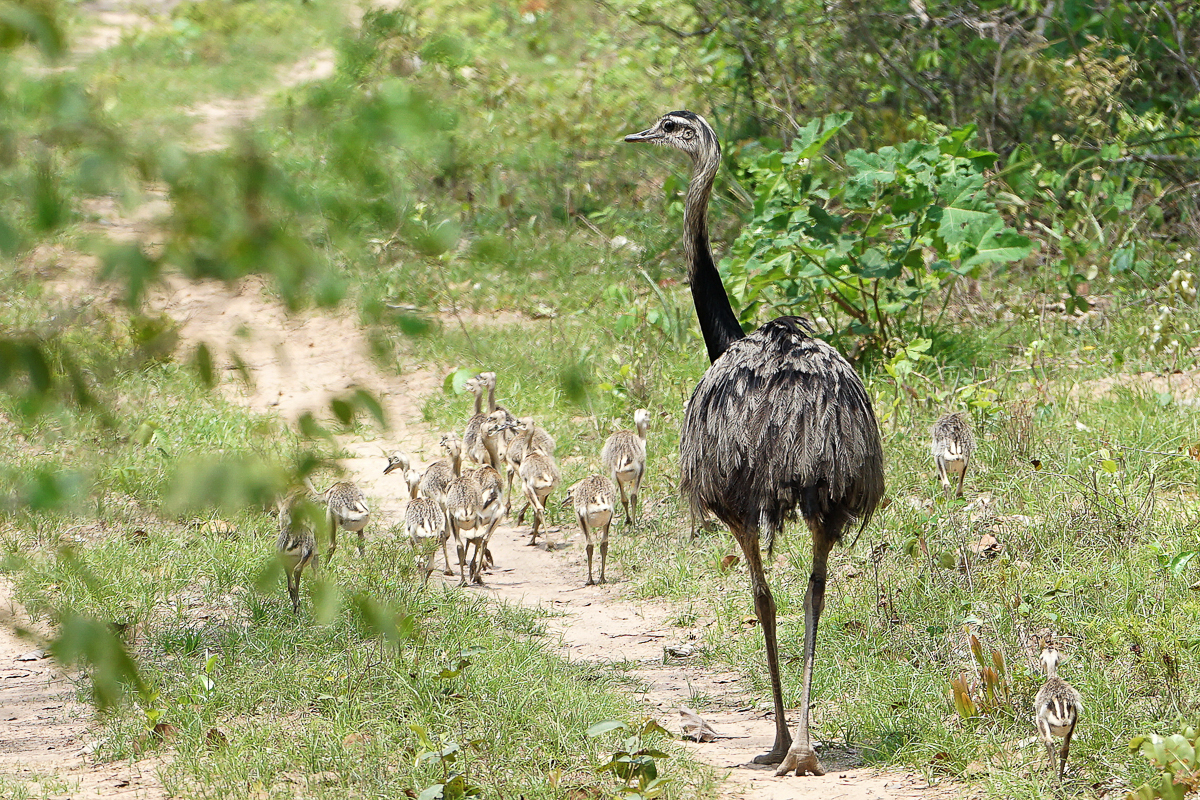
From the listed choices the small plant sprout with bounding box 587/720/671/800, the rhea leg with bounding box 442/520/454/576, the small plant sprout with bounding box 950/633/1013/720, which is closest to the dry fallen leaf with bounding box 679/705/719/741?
the small plant sprout with bounding box 587/720/671/800

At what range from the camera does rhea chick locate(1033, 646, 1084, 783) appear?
4.36 m

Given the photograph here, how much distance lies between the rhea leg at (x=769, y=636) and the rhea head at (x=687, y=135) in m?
2.52

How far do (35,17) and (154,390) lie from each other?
898 cm

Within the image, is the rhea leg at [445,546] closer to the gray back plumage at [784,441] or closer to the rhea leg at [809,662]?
the gray back plumage at [784,441]

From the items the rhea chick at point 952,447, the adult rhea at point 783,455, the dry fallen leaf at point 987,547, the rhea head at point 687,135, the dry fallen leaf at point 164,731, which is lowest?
the dry fallen leaf at point 164,731

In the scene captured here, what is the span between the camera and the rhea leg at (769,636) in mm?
5078

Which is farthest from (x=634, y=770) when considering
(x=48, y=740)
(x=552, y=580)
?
(x=552, y=580)

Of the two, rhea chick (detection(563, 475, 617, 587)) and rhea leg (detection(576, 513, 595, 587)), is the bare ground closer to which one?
rhea leg (detection(576, 513, 595, 587))

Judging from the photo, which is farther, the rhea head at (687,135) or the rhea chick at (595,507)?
the rhea chick at (595,507)

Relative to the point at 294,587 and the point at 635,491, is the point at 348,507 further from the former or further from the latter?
the point at 635,491

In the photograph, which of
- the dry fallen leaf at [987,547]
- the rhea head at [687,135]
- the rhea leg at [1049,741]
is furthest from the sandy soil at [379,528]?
the rhea head at [687,135]

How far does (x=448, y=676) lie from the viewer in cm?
528

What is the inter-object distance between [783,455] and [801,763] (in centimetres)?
120

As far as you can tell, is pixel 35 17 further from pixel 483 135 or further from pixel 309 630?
pixel 483 135
